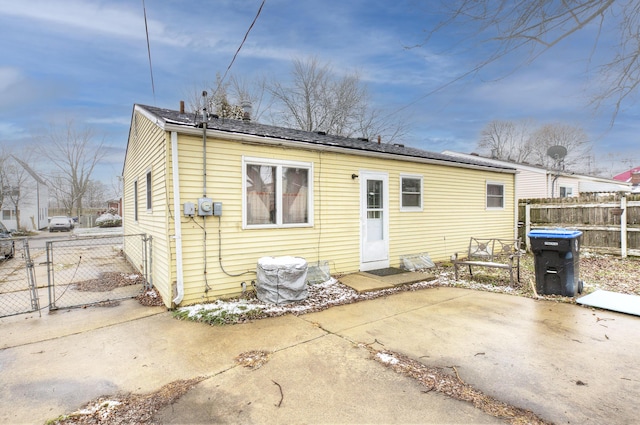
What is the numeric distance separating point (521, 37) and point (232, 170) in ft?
15.1

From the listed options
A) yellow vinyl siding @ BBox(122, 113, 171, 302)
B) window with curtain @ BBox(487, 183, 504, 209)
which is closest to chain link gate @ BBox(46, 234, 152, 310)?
yellow vinyl siding @ BBox(122, 113, 171, 302)

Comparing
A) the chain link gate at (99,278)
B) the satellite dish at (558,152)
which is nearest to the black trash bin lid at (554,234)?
the chain link gate at (99,278)

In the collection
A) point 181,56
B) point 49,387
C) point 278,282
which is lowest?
point 49,387

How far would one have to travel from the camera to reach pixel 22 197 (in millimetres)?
29859

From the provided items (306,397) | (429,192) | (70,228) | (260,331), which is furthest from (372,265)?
(70,228)

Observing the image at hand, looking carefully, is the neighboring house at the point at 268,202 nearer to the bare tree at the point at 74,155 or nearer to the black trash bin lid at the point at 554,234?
the black trash bin lid at the point at 554,234

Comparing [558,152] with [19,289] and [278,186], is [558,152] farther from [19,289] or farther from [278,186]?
[19,289]

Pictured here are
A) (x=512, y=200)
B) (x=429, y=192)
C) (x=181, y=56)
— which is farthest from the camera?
(x=512, y=200)

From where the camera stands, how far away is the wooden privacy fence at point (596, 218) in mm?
9109

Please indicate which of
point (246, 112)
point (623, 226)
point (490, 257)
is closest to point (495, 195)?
point (623, 226)

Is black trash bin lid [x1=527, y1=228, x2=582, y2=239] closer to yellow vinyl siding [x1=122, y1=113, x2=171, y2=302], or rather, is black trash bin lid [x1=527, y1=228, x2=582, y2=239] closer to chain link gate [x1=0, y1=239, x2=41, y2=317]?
yellow vinyl siding [x1=122, y1=113, x2=171, y2=302]

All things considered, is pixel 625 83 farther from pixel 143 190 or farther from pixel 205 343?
pixel 143 190

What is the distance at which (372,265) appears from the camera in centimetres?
762

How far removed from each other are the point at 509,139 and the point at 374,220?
30.9 meters
